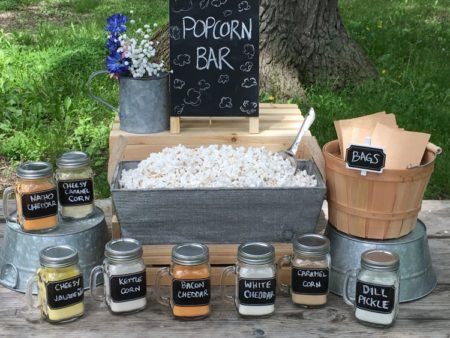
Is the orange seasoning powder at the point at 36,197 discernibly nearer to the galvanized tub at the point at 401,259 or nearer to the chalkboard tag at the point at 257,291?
the chalkboard tag at the point at 257,291

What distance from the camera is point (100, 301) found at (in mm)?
1795

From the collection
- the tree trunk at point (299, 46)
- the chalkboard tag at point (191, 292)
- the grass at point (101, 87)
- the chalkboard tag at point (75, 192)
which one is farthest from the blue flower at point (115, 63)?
the tree trunk at point (299, 46)

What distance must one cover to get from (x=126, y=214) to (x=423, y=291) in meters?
0.77

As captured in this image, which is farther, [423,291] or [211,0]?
[211,0]

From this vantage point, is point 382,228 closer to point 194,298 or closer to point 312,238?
point 312,238

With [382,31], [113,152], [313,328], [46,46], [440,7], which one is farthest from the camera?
[440,7]

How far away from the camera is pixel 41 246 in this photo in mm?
1820

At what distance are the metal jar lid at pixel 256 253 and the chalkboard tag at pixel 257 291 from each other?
0.04 meters

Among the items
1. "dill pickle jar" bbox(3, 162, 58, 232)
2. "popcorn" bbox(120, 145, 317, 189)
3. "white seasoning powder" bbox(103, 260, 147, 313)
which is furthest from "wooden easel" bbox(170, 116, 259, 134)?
"white seasoning powder" bbox(103, 260, 147, 313)

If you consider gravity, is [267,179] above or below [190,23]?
below

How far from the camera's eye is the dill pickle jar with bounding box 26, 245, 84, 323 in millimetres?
1645

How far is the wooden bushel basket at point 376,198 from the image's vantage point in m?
1.75

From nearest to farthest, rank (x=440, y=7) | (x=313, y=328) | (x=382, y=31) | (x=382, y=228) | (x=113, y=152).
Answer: (x=313, y=328), (x=382, y=228), (x=113, y=152), (x=382, y=31), (x=440, y=7)

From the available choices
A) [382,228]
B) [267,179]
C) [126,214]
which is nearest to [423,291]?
[382,228]
